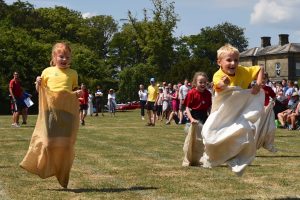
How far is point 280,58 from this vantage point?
102m

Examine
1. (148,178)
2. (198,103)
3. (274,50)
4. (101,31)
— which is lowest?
(148,178)

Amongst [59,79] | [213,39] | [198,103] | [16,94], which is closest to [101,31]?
[213,39]

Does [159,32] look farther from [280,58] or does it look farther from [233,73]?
[233,73]

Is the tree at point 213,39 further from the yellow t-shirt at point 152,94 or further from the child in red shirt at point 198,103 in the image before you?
the child in red shirt at point 198,103

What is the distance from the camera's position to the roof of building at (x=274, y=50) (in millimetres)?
100812

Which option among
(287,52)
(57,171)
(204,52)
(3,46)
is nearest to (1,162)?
(57,171)

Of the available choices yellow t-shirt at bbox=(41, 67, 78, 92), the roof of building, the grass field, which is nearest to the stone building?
the roof of building

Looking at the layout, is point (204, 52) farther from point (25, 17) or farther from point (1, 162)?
point (1, 162)

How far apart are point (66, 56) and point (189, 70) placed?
77903 millimetres

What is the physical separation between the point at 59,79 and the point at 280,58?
94661 millimetres

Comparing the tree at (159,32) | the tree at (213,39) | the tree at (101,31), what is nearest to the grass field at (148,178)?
the tree at (159,32)

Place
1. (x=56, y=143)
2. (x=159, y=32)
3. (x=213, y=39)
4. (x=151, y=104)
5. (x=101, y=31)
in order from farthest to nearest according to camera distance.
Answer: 1. (x=213, y=39)
2. (x=101, y=31)
3. (x=159, y=32)
4. (x=151, y=104)
5. (x=56, y=143)

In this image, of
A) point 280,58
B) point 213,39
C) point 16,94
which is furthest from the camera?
point 213,39

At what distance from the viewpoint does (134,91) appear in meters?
84.9
